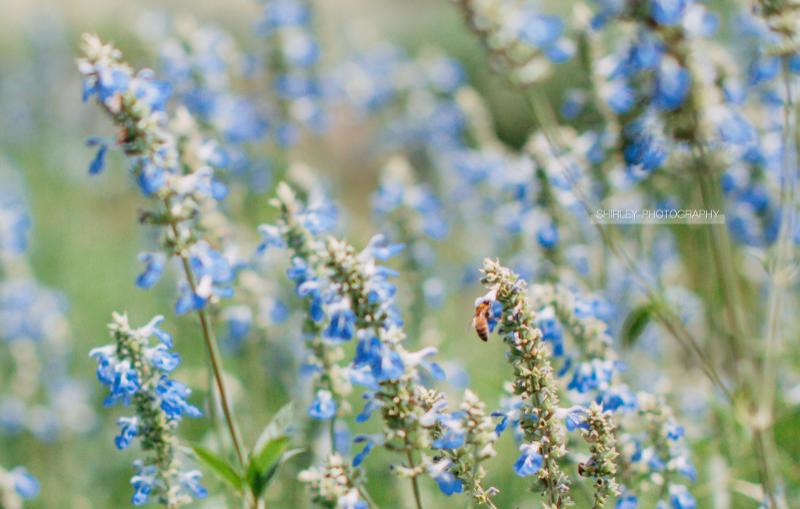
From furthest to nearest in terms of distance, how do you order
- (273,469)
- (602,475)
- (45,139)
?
(45,139) → (273,469) → (602,475)

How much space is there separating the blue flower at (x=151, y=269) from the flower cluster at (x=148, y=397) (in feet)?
0.50

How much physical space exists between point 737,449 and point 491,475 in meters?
1.76

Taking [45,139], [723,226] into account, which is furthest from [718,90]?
[45,139]

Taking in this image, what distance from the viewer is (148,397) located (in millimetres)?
2803

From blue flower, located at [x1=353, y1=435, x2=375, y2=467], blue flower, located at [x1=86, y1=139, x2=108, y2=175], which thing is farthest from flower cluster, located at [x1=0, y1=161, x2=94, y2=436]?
blue flower, located at [x1=353, y1=435, x2=375, y2=467]

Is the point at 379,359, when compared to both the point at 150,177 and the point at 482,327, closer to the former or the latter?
the point at 482,327

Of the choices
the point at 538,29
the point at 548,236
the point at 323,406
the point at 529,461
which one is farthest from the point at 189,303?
the point at 538,29

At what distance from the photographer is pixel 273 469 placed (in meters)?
2.90

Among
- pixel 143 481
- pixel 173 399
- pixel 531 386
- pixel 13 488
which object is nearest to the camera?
pixel 531 386

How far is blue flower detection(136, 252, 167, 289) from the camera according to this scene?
9.81ft

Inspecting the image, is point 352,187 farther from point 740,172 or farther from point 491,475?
point 740,172

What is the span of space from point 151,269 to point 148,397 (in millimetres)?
442

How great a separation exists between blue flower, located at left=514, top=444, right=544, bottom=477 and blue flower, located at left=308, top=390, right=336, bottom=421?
794 mm

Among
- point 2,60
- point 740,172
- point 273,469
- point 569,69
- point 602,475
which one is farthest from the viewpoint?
point 2,60
